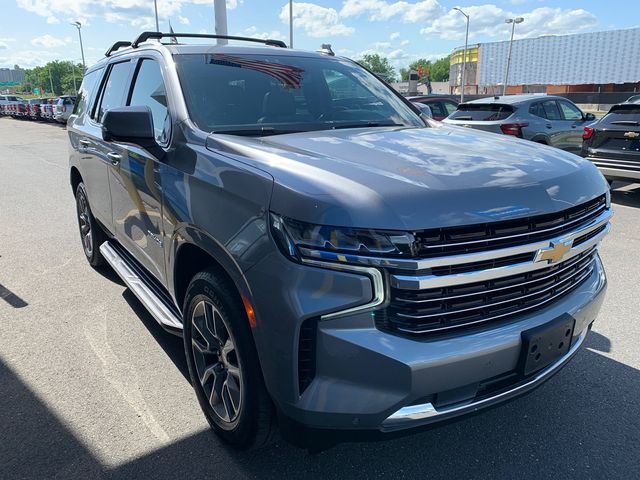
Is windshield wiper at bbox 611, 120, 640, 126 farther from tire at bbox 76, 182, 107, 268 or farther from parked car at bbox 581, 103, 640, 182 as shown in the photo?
tire at bbox 76, 182, 107, 268

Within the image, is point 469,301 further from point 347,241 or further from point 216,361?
point 216,361

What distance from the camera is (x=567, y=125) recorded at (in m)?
10.9

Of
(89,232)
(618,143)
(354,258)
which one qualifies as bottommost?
(89,232)

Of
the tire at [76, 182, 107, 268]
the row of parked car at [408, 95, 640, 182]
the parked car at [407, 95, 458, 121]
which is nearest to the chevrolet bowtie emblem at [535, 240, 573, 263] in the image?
the tire at [76, 182, 107, 268]

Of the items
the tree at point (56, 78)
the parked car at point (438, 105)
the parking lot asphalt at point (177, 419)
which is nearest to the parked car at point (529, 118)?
the parked car at point (438, 105)

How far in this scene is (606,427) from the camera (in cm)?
278

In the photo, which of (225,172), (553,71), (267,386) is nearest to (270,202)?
(225,172)

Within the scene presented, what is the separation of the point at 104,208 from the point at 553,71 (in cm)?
8888

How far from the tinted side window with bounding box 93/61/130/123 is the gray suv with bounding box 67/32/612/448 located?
1.04 m

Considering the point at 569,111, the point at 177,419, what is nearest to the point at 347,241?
the point at 177,419

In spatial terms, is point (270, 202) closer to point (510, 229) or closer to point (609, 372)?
point (510, 229)

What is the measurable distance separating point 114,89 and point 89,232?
5.56 feet

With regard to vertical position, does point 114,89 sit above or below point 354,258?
above

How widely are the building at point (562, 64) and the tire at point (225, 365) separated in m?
75.3
